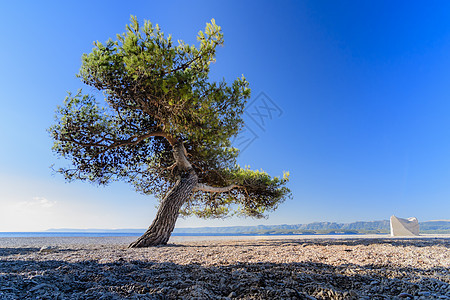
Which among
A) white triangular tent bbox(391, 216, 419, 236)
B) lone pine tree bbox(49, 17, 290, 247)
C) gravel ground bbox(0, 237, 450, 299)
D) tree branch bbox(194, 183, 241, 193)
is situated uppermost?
lone pine tree bbox(49, 17, 290, 247)

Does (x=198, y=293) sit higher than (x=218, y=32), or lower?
lower

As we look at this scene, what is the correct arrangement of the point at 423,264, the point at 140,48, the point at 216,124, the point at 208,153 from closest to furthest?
the point at 423,264 < the point at 140,48 < the point at 216,124 < the point at 208,153

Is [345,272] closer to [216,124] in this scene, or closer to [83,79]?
[216,124]

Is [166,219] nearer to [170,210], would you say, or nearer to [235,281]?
[170,210]

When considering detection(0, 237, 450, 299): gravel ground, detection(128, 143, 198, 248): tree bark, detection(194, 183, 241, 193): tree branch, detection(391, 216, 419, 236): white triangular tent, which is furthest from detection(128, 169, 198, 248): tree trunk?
detection(391, 216, 419, 236): white triangular tent

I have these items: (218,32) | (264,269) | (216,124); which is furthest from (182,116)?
(264,269)

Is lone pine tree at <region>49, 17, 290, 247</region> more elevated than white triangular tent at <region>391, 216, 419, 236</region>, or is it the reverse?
lone pine tree at <region>49, 17, 290, 247</region>

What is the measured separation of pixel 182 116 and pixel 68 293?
539 cm

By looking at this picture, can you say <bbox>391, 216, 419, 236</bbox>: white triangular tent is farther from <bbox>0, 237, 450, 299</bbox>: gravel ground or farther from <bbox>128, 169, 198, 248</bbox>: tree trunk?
<bbox>0, 237, 450, 299</bbox>: gravel ground

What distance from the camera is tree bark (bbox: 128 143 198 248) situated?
6.48 m

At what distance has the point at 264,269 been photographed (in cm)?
272

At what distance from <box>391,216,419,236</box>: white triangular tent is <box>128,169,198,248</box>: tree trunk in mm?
14037

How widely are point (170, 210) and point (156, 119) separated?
3.22 m

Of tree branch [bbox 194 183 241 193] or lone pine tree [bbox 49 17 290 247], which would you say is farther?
tree branch [bbox 194 183 241 193]
